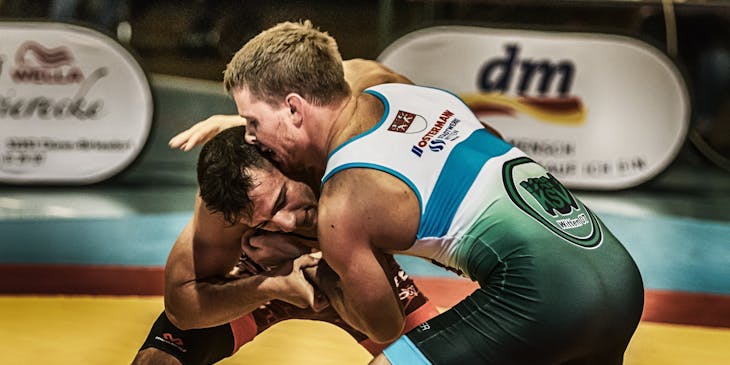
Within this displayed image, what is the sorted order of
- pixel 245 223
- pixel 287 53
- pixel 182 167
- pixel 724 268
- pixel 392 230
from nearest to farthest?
pixel 392 230
pixel 287 53
pixel 245 223
pixel 724 268
pixel 182 167

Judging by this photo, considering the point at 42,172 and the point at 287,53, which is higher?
the point at 287,53

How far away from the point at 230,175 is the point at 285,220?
0.18m

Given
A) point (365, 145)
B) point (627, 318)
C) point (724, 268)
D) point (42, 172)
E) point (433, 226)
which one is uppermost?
point (365, 145)

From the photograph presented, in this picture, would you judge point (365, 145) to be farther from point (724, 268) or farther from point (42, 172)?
point (42, 172)

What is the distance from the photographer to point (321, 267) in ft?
7.06

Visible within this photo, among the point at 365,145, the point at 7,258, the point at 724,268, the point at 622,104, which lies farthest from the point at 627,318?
the point at 7,258

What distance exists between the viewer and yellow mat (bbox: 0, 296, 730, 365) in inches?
130

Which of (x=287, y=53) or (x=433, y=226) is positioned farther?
(x=287, y=53)

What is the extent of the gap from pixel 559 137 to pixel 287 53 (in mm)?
→ 3019

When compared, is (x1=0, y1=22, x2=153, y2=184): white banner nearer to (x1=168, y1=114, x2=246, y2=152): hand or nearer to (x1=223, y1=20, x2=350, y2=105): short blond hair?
(x1=168, y1=114, x2=246, y2=152): hand

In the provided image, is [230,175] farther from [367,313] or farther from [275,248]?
[367,313]

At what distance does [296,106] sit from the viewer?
81.0 inches

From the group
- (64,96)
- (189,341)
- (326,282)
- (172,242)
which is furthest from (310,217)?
(64,96)

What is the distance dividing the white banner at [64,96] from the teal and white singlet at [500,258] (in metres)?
3.13
